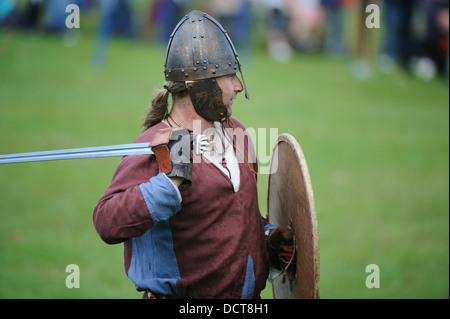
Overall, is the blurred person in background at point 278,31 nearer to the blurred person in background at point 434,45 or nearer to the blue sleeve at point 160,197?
the blurred person in background at point 434,45

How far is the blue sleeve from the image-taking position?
8.21 feet

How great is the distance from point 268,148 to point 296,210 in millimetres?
1992

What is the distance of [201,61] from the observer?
276 centimetres

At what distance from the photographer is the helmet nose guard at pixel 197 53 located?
9.06 feet

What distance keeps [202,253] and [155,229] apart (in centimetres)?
26

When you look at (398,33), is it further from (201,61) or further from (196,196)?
(196,196)

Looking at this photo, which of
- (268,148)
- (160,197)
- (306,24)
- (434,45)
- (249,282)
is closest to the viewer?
(160,197)

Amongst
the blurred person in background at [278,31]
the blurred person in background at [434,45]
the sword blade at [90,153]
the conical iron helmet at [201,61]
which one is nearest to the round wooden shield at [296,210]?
the conical iron helmet at [201,61]

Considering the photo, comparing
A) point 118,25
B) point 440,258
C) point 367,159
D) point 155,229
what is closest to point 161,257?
point 155,229

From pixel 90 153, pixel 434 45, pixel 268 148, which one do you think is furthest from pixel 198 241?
pixel 434 45

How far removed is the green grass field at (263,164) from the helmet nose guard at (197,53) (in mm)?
2540

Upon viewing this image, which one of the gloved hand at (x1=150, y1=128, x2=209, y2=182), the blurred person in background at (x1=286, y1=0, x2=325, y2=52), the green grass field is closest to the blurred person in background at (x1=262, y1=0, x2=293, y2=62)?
the blurred person in background at (x1=286, y1=0, x2=325, y2=52)

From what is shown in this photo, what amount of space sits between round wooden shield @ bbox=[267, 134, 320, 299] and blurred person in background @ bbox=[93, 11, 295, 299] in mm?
201

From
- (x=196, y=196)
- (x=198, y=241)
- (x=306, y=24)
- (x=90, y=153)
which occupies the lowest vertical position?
(x=198, y=241)
